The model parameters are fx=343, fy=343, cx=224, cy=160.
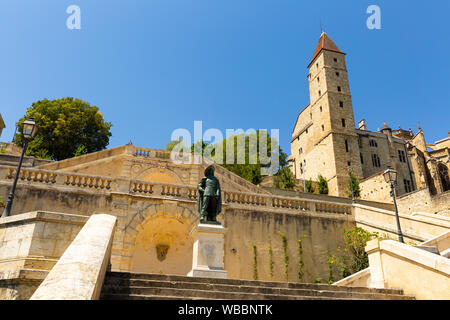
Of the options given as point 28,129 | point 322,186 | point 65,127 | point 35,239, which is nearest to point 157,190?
point 28,129

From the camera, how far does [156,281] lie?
589 cm

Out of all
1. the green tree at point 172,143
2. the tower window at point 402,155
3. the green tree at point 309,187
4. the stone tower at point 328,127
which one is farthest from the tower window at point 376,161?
the green tree at point 172,143

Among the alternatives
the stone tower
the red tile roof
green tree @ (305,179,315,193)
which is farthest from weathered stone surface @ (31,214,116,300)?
the red tile roof

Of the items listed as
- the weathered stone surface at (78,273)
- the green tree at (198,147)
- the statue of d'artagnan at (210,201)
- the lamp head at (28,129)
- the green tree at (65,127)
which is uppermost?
the green tree at (198,147)

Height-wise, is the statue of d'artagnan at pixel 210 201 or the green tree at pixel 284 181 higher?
the green tree at pixel 284 181

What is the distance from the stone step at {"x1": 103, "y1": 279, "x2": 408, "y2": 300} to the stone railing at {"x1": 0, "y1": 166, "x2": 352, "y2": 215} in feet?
28.0

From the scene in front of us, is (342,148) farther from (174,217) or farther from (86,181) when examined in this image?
(86,181)

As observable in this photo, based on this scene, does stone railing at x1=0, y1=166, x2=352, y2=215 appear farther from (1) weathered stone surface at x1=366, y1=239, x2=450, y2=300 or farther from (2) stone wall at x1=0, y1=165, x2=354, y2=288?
(1) weathered stone surface at x1=366, y1=239, x2=450, y2=300

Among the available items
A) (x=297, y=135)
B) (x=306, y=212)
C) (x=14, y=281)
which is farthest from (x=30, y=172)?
(x=297, y=135)

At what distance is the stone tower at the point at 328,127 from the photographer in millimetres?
48938

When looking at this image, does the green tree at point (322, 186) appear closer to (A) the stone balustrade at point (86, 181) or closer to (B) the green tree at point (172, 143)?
(B) the green tree at point (172, 143)

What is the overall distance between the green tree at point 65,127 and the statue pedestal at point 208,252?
2497 centimetres

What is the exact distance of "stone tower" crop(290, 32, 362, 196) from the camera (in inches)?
1927
